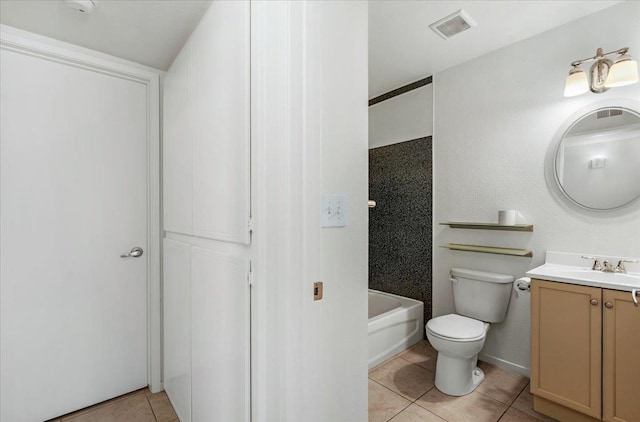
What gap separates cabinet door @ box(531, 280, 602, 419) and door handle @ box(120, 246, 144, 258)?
2502 mm

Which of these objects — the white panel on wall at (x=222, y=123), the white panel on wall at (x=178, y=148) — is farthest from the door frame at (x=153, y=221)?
the white panel on wall at (x=222, y=123)

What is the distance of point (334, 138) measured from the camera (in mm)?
1015

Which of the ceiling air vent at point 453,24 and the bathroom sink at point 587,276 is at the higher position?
the ceiling air vent at point 453,24

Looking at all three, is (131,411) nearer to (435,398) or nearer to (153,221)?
(153,221)

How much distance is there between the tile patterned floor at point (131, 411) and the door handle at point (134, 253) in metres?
0.93

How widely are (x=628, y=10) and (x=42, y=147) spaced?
11.6ft

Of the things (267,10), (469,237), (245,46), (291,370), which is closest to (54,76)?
(245,46)

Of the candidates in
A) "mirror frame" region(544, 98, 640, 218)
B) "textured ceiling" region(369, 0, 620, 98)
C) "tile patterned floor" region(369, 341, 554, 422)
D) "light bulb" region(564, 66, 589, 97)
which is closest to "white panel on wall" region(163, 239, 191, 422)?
"tile patterned floor" region(369, 341, 554, 422)

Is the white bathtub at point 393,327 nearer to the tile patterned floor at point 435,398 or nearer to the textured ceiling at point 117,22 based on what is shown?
the tile patterned floor at point 435,398

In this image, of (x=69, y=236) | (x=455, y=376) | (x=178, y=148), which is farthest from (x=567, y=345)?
(x=69, y=236)

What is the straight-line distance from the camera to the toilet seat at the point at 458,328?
192 cm

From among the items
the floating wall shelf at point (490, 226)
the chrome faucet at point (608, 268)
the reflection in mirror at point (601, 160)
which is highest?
the reflection in mirror at point (601, 160)

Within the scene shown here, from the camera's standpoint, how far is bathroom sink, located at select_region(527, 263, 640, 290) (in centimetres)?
150

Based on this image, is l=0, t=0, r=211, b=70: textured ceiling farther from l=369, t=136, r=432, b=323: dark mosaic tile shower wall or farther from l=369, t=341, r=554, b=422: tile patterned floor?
l=369, t=341, r=554, b=422: tile patterned floor
